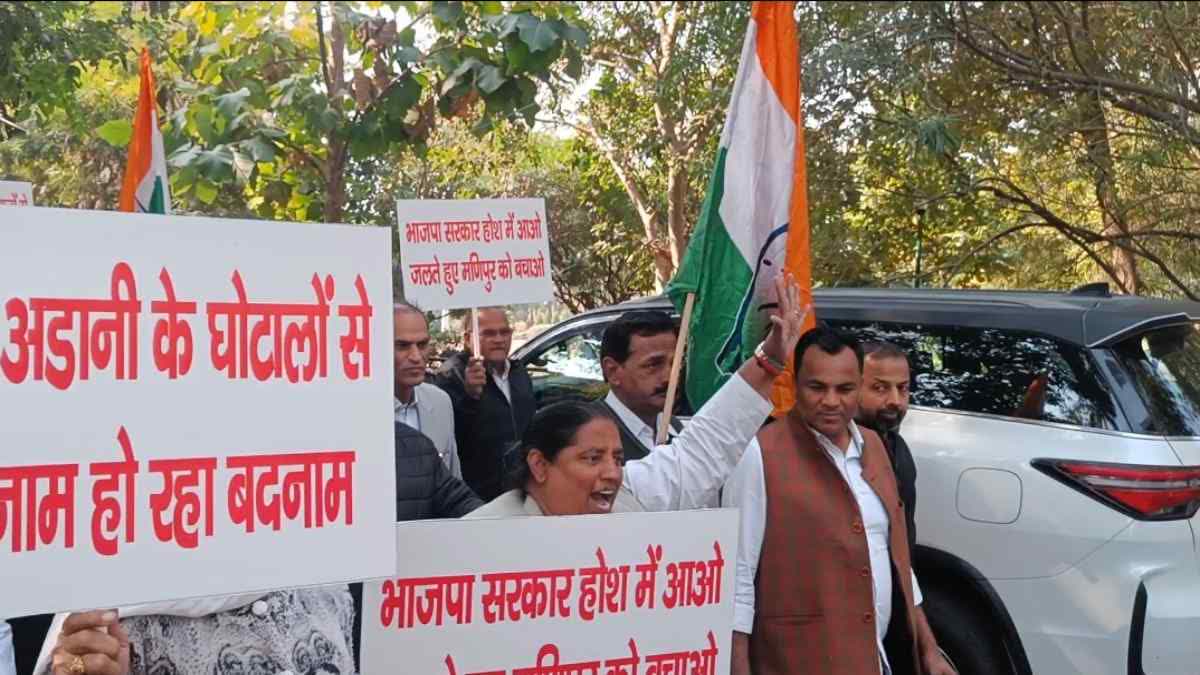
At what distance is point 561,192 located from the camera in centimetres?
2148

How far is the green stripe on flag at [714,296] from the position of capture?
13.7 feet

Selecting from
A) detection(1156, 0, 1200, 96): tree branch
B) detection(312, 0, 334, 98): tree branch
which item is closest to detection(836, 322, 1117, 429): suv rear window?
detection(312, 0, 334, 98): tree branch

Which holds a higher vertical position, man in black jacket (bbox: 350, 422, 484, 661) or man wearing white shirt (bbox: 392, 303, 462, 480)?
man wearing white shirt (bbox: 392, 303, 462, 480)

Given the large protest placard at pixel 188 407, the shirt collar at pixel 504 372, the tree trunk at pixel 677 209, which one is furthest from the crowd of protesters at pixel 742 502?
the tree trunk at pixel 677 209

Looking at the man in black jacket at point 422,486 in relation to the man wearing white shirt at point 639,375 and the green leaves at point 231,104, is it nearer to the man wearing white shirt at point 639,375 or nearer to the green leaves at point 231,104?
the man wearing white shirt at point 639,375

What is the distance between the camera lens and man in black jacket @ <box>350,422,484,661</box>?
399 cm

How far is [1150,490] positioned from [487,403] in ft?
9.35

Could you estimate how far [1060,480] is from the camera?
4629mm

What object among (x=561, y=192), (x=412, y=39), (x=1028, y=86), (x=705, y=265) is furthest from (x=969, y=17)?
(x=561, y=192)

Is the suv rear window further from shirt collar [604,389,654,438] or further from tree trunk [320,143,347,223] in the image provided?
tree trunk [320,143,347,223]

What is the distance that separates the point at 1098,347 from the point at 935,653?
52.8 inches

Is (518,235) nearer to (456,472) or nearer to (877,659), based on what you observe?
(456,472)

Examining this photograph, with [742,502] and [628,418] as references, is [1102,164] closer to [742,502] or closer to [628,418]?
[628,418]

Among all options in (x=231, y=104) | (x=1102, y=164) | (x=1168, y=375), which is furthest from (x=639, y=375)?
(x=1102, y=164)
